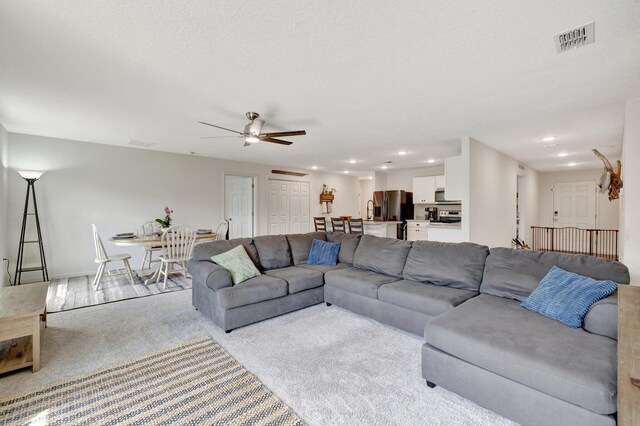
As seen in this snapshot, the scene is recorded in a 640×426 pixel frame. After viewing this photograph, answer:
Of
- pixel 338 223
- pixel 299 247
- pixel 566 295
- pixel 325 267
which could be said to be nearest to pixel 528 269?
pixel 566 295

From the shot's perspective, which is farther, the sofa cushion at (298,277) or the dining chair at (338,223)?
the dining chair at (338,223)

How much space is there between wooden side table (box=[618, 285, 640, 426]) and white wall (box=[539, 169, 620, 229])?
29.1ft

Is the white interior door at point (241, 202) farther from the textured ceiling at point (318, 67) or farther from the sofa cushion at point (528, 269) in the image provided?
the sofa cushion at point (528, 269)

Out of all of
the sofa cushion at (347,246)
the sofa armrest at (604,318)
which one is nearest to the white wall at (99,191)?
the sofa cushion at (347,246)

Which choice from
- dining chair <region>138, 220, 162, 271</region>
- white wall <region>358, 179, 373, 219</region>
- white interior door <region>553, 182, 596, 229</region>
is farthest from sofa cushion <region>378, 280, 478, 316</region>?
white interior door <region>553, 182, 596, 229</region>

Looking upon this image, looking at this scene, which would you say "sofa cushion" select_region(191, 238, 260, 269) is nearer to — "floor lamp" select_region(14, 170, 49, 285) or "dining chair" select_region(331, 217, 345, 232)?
"dining chair" select_region(331, 217, 345, 232)

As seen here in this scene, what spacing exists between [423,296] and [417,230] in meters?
5.96

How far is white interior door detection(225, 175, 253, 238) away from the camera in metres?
7.55

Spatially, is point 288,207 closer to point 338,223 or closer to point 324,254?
point 338,223

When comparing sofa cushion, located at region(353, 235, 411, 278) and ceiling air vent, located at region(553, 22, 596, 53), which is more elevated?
ceiling air vent, located at region(553, 22, 596, 53)

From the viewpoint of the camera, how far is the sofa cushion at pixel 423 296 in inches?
96.7

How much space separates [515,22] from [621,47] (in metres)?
1.03

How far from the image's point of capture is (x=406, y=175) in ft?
29.6

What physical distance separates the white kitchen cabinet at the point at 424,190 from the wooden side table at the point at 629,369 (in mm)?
6777
